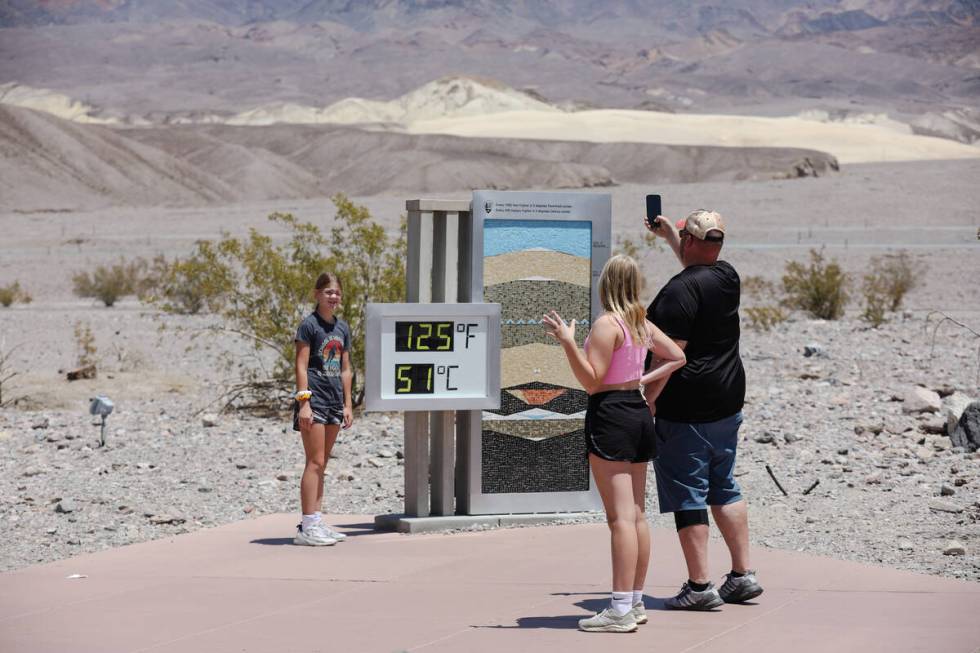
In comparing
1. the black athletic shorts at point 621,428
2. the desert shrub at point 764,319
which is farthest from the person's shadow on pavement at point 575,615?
the desert shrub at point 764,319

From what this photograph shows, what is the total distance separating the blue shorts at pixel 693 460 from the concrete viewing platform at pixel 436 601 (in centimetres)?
54

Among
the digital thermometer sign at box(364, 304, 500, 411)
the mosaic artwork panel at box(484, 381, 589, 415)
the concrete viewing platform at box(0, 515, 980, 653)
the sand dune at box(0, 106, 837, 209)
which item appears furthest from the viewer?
the sand dune at box(0, 106, 837, 209)

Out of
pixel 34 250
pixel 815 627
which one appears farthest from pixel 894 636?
pixel 34 250

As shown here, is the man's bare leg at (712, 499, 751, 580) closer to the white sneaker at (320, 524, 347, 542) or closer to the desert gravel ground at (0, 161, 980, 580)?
the desert gravel ground at (0, 161, 980, 580)

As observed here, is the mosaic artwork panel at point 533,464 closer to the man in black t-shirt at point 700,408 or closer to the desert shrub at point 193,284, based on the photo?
the man in black t-shirt at point 700,408

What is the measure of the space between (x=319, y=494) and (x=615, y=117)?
116707mm

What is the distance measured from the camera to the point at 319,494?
834 centimetres

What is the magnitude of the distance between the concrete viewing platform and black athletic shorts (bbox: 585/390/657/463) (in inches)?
30.6

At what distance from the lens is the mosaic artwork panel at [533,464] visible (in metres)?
8.95

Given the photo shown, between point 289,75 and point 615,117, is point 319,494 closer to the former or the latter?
point 615,117

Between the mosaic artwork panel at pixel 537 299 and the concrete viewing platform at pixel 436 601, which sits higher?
the mosaic artwork panel at pixel 537 299

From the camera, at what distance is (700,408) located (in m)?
6.32

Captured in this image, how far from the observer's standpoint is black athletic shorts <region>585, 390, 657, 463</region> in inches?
236

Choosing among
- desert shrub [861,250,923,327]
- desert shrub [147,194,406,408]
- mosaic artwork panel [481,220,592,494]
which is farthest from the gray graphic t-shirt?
desert shrub [861,250,923,327]
